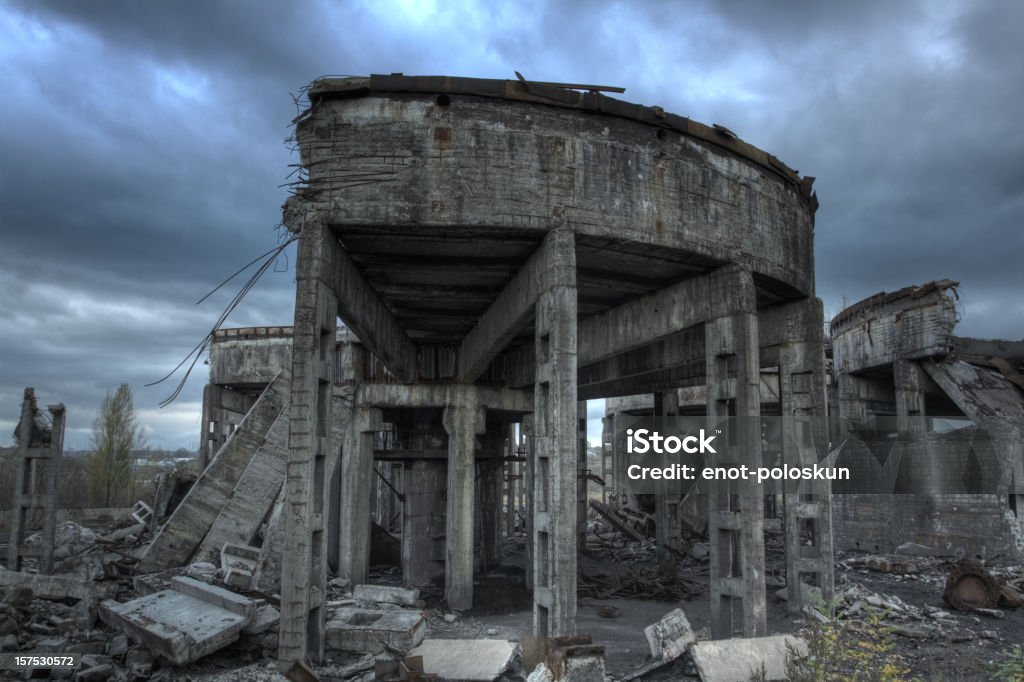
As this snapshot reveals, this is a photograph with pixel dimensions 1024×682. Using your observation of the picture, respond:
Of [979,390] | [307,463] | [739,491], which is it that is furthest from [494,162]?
[979,390]

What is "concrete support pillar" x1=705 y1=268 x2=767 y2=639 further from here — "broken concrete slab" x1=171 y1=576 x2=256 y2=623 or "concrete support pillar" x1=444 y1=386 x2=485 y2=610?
"broken concrete slab" x1=171 y1=576 x2=256 y2=623

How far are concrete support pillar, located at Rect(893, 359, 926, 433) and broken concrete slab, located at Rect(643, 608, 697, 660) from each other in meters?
17.0

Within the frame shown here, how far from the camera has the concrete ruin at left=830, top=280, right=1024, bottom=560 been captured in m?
20.5

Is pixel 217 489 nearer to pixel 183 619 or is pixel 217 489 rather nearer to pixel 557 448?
pixel 183 619

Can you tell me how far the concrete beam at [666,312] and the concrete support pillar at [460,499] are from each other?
3342mm

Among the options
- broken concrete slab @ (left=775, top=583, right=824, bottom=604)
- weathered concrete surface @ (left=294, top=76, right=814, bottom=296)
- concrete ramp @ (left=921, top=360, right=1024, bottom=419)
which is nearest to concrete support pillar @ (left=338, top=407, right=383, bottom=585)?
weathered concrete surface @ (left=294, top=76, right=814, bottom=296)

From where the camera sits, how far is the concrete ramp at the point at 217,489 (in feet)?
50.1

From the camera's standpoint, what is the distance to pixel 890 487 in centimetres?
2345

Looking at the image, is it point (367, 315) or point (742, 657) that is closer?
point (742, 657)

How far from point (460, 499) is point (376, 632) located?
628 cm

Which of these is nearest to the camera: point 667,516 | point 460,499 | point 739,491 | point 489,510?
point 739,491

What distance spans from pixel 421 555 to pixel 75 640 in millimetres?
9517

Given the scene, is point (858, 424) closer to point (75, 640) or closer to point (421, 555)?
point (421, 555)

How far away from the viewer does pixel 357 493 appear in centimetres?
1816
